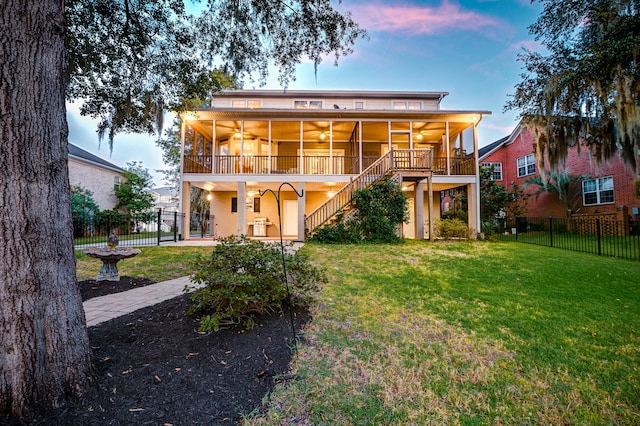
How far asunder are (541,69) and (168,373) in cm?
883

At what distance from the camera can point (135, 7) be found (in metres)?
5.30

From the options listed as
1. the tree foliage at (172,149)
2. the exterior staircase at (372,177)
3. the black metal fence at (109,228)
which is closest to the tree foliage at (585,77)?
the exterior staircase at (372,177)

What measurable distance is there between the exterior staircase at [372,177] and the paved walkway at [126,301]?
6.47 metres

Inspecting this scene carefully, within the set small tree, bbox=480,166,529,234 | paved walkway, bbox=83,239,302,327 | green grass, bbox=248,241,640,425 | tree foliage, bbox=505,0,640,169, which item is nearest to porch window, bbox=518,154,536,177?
small tree, bbox=480,166,529,234

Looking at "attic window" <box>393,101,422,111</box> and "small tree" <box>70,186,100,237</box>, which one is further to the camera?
"attic window" <box>393,101,422,111</box>

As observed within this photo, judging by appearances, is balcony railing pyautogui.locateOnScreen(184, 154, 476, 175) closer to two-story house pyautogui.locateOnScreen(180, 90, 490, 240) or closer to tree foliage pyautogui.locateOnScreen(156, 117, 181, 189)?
two-story house pyautogui.locateOnScreen(180, 90, 490, 240)

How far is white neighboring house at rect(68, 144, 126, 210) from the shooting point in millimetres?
16453

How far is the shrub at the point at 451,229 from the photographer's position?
37.2 feet

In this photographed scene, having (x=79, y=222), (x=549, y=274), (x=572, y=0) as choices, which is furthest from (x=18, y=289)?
(x=79, y=222)

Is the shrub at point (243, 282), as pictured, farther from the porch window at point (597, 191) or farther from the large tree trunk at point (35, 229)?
the porch window at point (597, 191)

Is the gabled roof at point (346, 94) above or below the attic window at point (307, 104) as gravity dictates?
above

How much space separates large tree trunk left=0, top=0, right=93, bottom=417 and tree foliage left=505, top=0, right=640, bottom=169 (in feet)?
26.2

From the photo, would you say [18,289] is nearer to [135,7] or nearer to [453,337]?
[453,337]

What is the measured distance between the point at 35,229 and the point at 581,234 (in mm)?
17307
